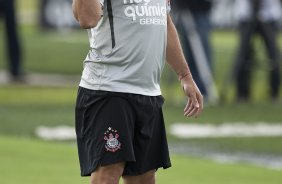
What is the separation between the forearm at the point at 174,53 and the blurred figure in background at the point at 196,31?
32.1 feet

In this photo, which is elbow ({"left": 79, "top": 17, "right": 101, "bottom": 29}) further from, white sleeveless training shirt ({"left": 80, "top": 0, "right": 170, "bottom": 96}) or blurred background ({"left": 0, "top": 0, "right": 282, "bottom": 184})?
blurred background ({"left": 0, "top": 0, "right": 282, "bottom": 184})

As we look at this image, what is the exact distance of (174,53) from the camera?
6527 millimetres

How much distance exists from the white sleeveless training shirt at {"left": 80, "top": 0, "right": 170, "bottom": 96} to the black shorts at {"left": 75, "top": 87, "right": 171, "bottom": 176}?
0.06 metres

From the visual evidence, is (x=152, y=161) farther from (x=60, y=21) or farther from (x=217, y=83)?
(x=60, y=21)

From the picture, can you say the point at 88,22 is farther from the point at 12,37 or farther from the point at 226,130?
the point at 12,37

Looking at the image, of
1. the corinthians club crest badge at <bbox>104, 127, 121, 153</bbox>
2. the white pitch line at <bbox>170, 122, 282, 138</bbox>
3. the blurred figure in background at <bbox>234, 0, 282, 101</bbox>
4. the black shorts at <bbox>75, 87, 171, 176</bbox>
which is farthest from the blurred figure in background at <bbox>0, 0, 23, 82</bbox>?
the corinthians club crest badge at <bbox>104, 127, 121, 153</bbox>

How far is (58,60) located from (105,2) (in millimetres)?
18626

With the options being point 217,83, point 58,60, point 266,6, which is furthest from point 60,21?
point 266,6

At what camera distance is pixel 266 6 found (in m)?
16.9

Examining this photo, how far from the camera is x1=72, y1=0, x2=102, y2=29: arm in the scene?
19.4 ft

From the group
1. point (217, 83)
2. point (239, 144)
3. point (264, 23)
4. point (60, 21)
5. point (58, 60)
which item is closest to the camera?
point (239, 144)

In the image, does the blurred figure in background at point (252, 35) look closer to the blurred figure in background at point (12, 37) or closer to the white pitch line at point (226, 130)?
the white pitch line at point (226, 130)

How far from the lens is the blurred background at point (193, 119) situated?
34.9 ft

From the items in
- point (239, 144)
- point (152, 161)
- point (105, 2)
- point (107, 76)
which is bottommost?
point (239, 144)
